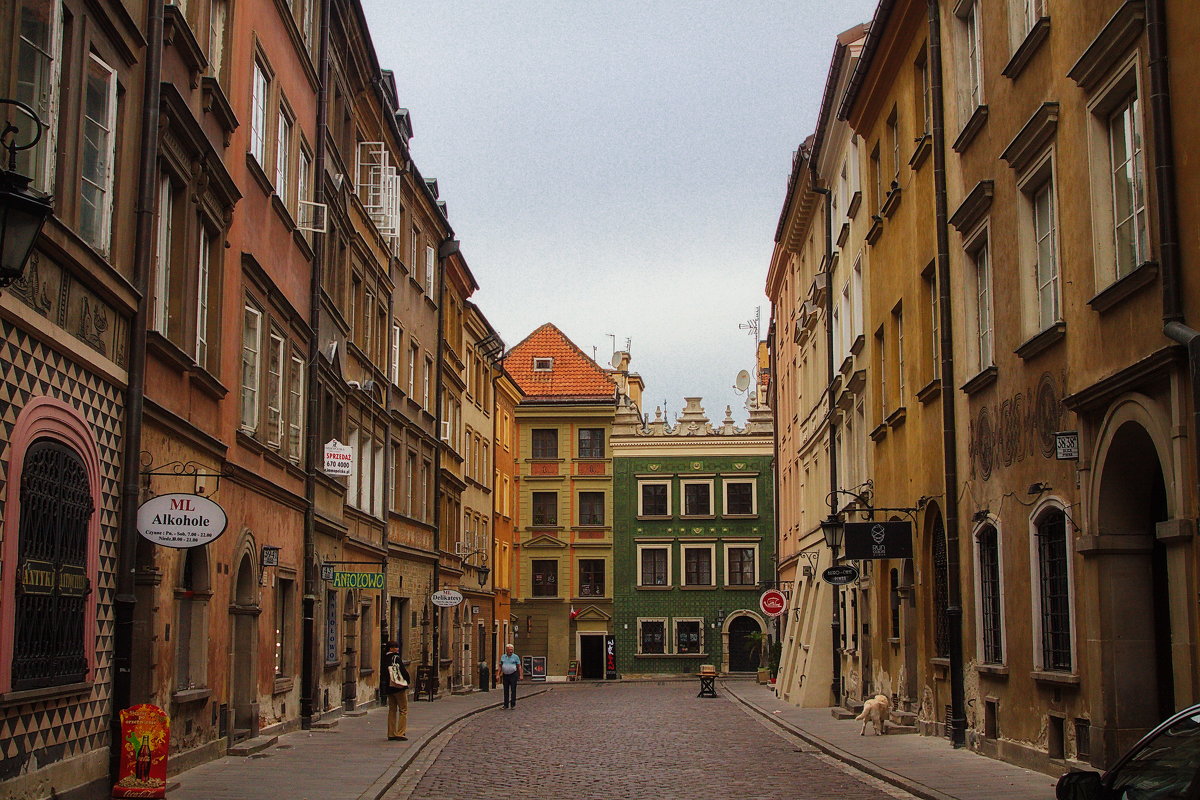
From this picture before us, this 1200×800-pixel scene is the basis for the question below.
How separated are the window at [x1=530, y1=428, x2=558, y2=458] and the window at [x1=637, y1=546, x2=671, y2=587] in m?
6.50

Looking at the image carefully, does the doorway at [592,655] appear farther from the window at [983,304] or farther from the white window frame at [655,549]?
the window at [983,304]

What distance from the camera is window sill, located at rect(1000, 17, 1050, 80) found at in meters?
15.2

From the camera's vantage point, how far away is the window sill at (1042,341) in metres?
14.9

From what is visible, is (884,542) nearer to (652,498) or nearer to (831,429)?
(831,429)

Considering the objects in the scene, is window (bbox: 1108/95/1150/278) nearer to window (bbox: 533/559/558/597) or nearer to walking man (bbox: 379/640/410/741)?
walking man (bbox: 379/640/410/741)

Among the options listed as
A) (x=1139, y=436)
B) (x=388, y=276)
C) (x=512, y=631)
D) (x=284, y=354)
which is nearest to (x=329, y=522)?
(x=284, y=354)

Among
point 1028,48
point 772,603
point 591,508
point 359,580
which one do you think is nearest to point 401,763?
point 359,580

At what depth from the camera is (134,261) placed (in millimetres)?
14141

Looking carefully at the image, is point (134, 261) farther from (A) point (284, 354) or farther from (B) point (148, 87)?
(A) point (284, 354)

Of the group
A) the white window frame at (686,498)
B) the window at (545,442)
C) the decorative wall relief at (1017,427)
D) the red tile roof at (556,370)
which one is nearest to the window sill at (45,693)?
the decorative wall relief at (1017,427)

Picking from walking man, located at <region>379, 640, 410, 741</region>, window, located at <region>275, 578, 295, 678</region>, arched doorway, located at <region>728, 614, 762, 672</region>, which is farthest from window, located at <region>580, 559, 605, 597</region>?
walking man, located at <region>379, 640, 410, 741</region>

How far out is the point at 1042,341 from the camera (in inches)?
608

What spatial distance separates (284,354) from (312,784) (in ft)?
28.7

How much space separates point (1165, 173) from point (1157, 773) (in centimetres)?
653
